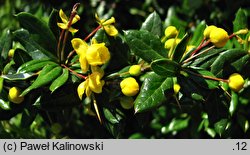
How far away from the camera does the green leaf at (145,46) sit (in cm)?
147

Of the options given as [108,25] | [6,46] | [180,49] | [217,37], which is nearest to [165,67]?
[180,49]

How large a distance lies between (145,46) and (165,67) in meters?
0.12

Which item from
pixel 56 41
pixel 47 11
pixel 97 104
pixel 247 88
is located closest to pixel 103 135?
pixel 97 104

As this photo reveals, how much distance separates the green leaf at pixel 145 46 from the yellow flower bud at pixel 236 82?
0.24 meters

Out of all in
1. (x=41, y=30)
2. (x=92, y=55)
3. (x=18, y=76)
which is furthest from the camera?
(x=41, y=30)

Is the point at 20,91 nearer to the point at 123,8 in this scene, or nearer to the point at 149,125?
the point at 149,125

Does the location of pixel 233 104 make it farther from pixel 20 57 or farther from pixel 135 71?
pixel 20 57

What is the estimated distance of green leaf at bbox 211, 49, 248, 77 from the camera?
1.48 metres

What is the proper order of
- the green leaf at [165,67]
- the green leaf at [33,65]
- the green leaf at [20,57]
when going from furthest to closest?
1. the green leaf at [20,57]
2. the green leaf at [33,65]
3. the green leaf at [165,67]

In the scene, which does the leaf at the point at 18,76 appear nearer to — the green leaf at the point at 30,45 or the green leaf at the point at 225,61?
the green leaf at the point at 30,45

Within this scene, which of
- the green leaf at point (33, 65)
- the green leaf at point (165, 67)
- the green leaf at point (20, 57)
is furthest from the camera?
the green leaf at point (20, 57)

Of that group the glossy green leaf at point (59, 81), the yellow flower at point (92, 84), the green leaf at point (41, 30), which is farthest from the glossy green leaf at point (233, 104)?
the green leaf at point (41, 30)

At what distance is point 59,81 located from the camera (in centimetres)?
144

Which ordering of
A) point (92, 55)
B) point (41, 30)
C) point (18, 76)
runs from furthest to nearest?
point (41, 30) < point (18, 76) < point (92, 55)
